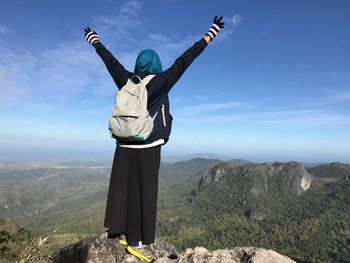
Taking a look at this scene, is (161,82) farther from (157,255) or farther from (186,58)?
(157,255)

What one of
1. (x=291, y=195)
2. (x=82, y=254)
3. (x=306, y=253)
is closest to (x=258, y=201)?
(x=291, y=195)

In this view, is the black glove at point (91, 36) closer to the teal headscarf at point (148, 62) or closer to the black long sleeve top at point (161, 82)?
the black long sleeve top at point (161, 82)

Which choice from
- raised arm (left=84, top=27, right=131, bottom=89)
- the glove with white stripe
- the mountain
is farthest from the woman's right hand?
the mountain

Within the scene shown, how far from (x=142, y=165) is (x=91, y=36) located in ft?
6.47

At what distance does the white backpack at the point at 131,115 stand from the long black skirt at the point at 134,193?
0.99ft

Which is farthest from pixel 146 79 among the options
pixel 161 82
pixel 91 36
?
pixel 91 36

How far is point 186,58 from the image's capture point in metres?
4.30

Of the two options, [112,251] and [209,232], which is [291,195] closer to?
[209,232]

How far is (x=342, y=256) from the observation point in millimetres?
100125

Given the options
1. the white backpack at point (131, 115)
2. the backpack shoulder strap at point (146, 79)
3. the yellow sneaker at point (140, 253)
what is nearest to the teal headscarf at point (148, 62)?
the backpack shoulder strap at point (146, 79)

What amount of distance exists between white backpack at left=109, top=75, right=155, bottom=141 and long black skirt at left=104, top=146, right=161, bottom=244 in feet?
0.99

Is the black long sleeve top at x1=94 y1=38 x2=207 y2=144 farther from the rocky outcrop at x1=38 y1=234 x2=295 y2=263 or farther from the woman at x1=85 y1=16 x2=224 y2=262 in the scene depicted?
the rocky outcrop at x1=38 y1=234 x2=295 y2=263

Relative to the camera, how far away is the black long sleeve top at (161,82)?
161 inches

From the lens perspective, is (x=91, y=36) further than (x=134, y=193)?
Yes
